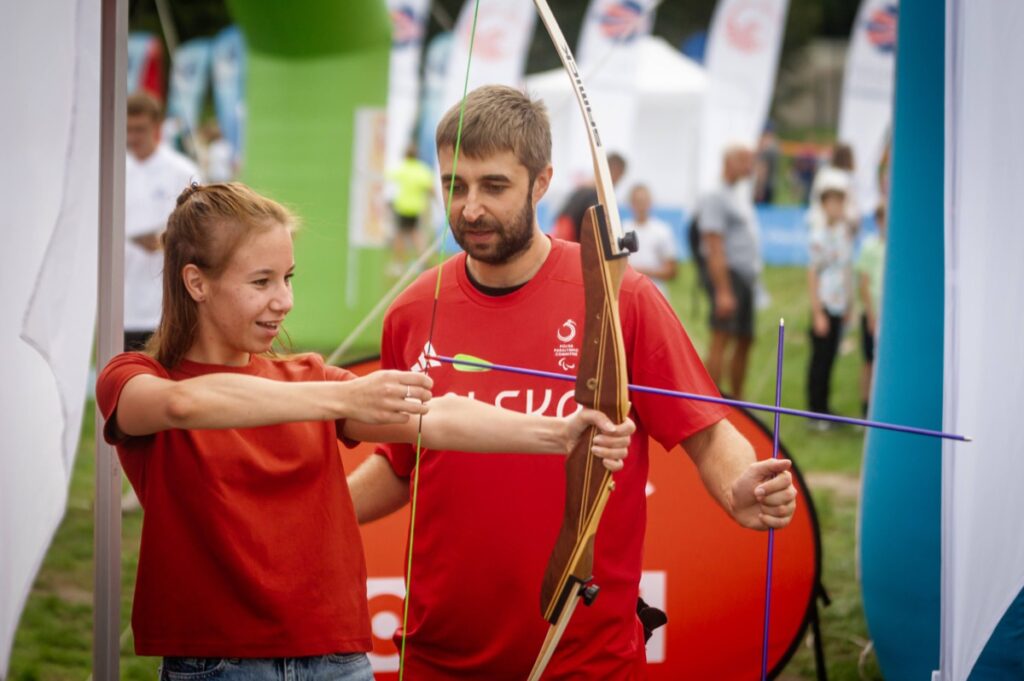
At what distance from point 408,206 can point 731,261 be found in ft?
22.4

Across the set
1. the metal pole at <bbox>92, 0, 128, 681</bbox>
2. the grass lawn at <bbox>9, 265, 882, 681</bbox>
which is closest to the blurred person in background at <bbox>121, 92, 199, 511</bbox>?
the grass lawn at <bbox>9, 265, 882, 681</bbox>

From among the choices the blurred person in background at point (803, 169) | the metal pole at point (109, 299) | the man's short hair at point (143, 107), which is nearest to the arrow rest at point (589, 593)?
the metal pole at point (109, 299)

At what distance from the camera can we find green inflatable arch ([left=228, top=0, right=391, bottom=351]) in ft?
26.6

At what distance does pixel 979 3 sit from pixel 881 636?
81.1 inches

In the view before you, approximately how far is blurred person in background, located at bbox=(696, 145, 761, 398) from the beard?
578 cm

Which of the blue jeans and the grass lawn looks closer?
the blue jeans

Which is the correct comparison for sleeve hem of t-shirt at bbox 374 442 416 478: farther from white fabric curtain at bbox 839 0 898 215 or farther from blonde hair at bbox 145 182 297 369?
white fabric curtain at bbox 839 0 898 215

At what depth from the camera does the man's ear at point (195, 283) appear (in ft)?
6.84

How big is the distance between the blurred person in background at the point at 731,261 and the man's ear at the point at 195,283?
623cm

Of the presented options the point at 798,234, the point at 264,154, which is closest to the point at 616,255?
the point at 264,154

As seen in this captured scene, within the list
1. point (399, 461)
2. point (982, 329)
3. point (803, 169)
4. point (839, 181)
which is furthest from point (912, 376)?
point (803, 169)

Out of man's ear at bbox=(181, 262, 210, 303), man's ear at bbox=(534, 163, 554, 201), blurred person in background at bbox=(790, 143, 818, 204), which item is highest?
blurred person in background at bbox=(790, 143, 818, 204)

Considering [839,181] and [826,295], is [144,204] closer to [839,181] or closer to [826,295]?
[826,295]

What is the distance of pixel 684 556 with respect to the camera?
11.8 ft
